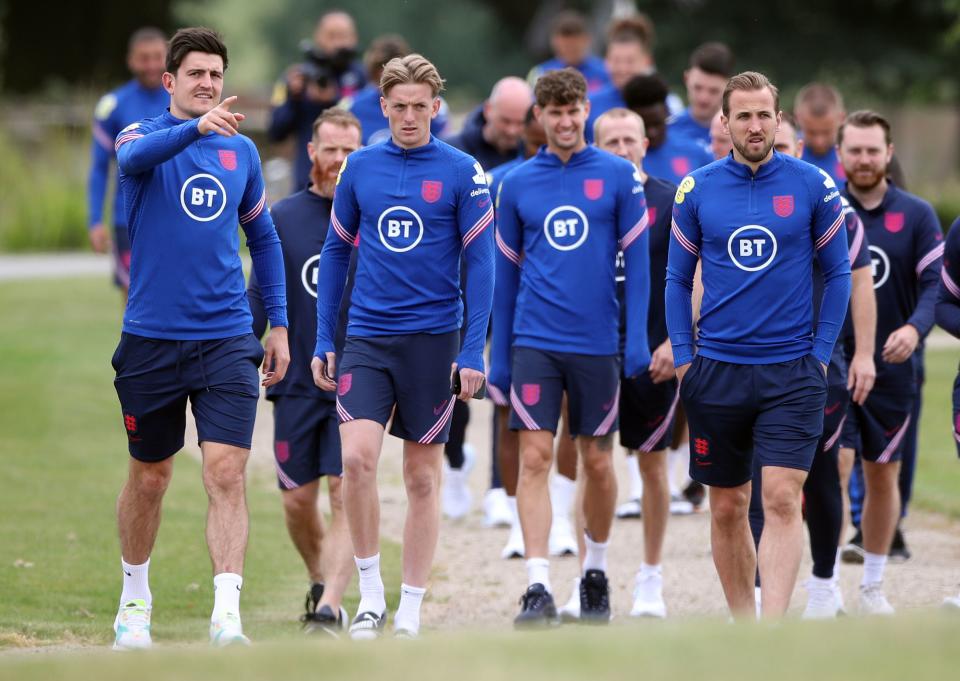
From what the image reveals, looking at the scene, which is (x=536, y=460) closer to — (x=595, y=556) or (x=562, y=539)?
(x=595, y=556)

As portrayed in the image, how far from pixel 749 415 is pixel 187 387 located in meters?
2.44

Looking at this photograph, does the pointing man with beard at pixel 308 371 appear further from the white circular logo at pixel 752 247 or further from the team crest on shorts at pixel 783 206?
the team crest on shorts at pixel 783 206

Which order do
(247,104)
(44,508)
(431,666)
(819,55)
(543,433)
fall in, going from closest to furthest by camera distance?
(431,666)
(543,433)
(44,508)
(819,55)
(247,104)

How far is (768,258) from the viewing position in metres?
7.07

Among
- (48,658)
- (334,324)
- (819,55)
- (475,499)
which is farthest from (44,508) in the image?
(819,55)

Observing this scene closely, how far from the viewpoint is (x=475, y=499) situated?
1197cm

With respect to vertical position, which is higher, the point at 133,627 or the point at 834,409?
the point at 834,409

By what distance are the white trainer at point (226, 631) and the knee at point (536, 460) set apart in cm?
198

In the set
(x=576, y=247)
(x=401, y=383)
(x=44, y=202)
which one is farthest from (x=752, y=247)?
(x=44, y=202)

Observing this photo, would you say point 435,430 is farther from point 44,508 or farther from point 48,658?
point 44,508

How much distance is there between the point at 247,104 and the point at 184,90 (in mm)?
29014

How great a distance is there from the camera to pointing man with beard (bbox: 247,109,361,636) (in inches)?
331

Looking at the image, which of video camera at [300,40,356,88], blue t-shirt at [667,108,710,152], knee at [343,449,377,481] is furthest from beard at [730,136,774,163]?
video camera at [300,40,356,88]

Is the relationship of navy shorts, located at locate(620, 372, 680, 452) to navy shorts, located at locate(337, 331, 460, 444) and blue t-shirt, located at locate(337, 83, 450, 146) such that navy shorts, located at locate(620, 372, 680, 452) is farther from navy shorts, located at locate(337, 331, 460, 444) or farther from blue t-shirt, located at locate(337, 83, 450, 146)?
blue t-shirt, located at locate(337, 83, 450, 146)
